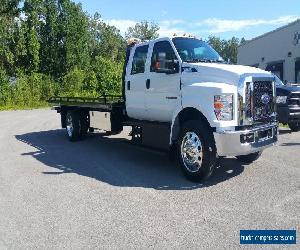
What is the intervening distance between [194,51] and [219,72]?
4.28ft

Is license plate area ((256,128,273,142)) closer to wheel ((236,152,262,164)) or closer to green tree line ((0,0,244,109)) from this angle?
wheel ((236,152,262,164))

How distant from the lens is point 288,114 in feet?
37.4

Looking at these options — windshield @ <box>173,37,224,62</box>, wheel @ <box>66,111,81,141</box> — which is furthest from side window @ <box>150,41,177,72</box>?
wheel @ <box>66,111,81,141</box>

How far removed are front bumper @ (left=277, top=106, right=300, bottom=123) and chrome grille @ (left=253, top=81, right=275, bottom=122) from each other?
465 centimetres

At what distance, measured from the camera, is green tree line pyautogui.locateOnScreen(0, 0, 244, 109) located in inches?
1425

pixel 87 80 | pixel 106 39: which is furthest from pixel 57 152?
pixel 106 39

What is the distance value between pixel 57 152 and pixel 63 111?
269 centimetres

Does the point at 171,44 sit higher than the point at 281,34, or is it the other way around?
the point at 281,34

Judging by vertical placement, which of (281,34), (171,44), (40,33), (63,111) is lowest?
(63,111)

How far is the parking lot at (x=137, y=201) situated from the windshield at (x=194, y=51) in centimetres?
218

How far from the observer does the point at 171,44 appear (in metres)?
7.68

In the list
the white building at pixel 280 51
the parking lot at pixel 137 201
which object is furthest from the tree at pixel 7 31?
the parking lot at pixel 137 201

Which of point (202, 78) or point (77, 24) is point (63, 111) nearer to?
point (202, 78)

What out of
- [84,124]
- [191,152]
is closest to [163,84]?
[191,152]
